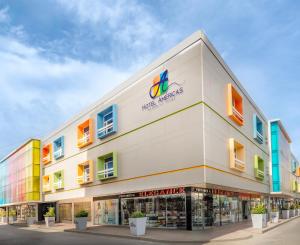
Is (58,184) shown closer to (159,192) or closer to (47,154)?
(47,154)

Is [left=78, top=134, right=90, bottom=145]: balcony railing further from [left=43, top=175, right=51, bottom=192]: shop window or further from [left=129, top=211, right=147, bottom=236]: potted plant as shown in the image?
[left=129, top=211, right=147, bottom=236]: potted plant

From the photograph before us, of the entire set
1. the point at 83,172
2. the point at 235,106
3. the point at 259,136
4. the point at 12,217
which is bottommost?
the point at 12,217

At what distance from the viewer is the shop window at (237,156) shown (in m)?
26.8

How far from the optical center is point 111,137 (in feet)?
104

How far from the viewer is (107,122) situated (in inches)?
1315

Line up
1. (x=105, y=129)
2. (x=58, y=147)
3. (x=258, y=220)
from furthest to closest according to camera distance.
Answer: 1. (x=58, y=147)
2. (x=105, y=129)
3. (x=258, y=220)

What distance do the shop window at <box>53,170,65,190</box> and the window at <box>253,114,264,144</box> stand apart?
69.8 feet

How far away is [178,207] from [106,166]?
1045 cm

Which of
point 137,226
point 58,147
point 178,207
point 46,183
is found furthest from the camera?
point 46,183

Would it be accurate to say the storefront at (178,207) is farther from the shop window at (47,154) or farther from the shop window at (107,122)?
the shop window at (47,154)

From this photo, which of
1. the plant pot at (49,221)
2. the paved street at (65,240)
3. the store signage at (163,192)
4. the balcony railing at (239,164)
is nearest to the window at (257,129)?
the balcony railing at (239,164)

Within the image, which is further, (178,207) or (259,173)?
(259,173)

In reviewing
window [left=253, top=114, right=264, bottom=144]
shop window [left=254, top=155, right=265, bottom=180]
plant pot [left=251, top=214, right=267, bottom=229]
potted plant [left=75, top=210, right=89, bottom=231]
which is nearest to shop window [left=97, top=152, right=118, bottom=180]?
potted plant [left=75, top=210, right=89, bottom=231]

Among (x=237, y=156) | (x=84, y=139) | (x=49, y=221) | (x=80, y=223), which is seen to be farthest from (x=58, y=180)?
(x=237, y=156)
